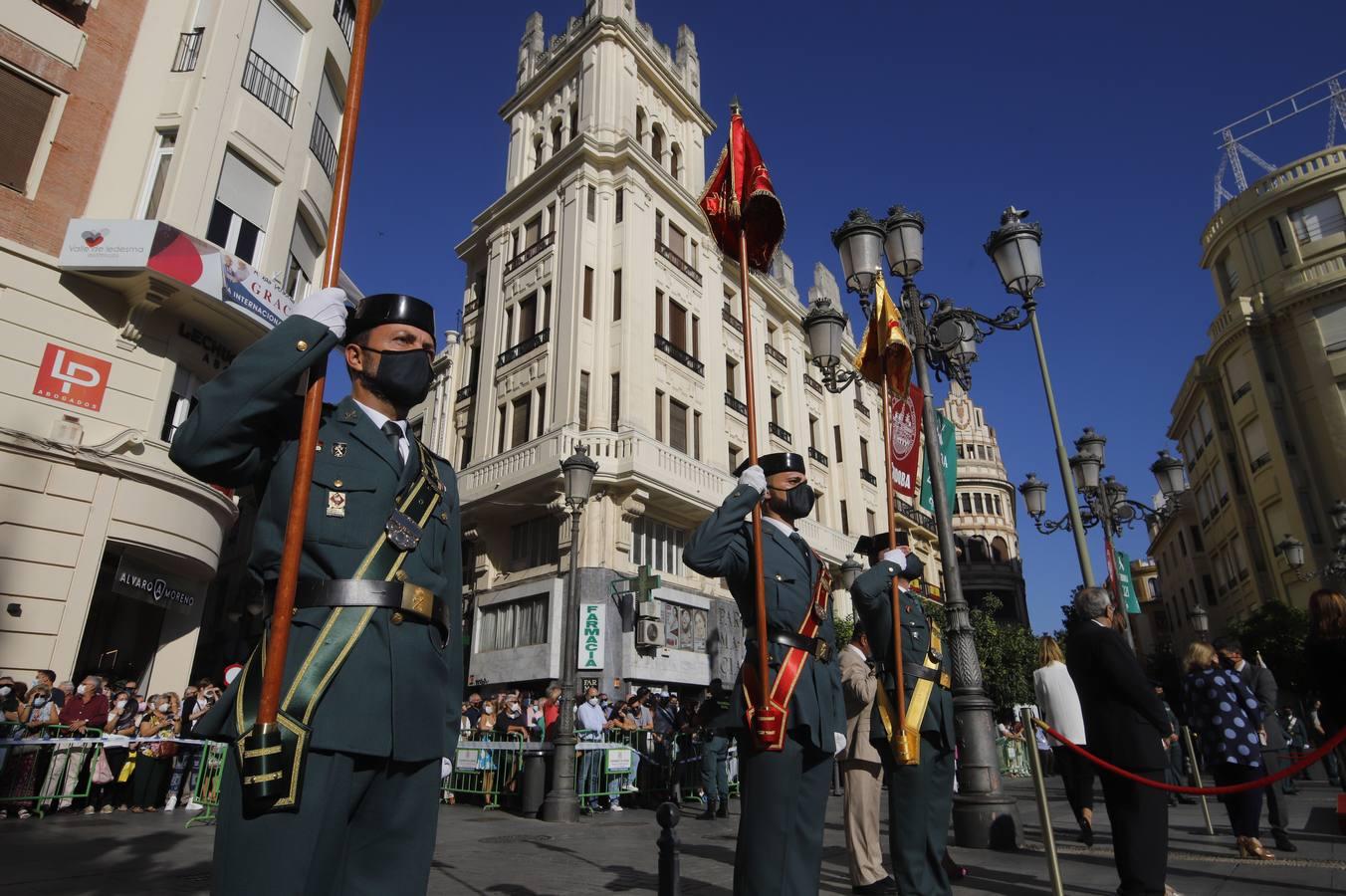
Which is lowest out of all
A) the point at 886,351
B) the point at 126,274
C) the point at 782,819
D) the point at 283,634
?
the point at 782,819

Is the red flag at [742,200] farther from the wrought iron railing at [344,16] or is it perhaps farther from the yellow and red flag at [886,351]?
the wrought iron railing at [344,16]

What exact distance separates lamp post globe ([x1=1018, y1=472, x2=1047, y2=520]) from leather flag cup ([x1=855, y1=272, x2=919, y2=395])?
923cm

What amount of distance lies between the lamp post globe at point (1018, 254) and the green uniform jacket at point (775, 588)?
6661 mm

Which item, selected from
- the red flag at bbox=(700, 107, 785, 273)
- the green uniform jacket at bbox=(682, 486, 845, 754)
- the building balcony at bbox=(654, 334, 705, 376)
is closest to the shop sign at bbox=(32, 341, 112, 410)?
the red flag at bbox=(700, 107, 785, 273)

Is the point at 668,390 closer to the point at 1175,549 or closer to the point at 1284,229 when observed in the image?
the point at 1284,229

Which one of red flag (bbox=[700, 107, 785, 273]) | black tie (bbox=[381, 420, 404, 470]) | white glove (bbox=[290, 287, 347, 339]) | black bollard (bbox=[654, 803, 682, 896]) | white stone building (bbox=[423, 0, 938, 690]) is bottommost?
black bollard (bbox=[654, 803, 682, 896])

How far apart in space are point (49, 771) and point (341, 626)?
1013cm

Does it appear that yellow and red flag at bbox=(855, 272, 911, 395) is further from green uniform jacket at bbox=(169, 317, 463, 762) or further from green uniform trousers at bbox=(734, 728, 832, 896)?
green uniform jacket at bbox=(169, 317, 463, 762)

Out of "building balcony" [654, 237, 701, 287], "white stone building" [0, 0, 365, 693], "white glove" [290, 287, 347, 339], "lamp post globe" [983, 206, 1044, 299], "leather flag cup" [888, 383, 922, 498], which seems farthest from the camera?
"building balcony" [654, 237, 701, 287]

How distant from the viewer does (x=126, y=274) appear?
11.8 m

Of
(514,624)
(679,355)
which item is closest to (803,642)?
(514,624)

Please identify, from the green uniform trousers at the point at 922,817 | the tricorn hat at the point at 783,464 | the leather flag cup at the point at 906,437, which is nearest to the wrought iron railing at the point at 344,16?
the leather flag cup at the point at 906,437

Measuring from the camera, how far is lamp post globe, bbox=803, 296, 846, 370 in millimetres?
9844

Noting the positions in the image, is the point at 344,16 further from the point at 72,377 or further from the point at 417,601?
the point at 417,601
